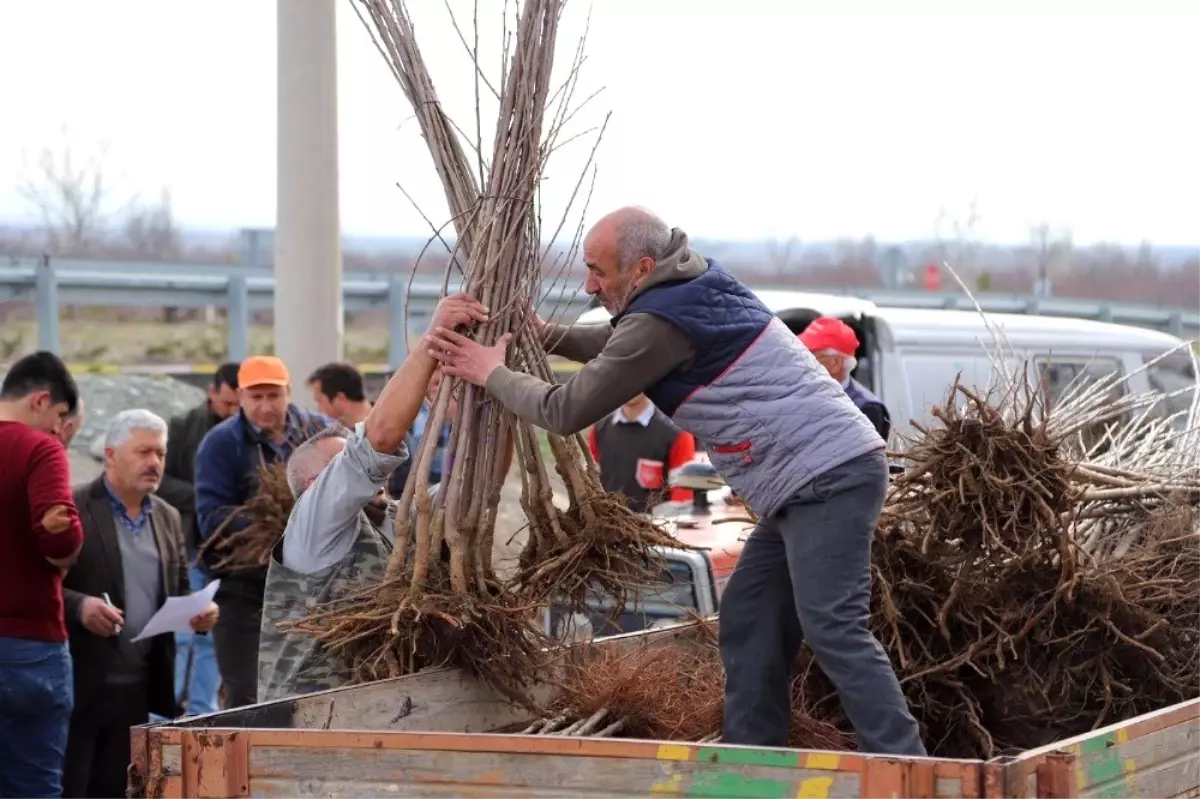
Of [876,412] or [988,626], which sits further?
[876,412]

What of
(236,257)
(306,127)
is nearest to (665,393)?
(306,127)

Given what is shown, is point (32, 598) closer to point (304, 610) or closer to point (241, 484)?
point (241, 484)

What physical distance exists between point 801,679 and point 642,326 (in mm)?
1107

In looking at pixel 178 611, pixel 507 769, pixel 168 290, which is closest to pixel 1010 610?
pixel 507 769

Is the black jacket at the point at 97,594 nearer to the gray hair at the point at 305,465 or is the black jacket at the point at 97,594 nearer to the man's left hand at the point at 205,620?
the man's left hand at the point at 205,620

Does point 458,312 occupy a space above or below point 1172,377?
above

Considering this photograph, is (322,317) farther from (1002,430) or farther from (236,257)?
(236,257)

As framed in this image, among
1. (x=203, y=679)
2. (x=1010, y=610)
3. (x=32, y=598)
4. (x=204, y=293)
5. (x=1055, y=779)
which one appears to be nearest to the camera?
(x=1055, y=779)

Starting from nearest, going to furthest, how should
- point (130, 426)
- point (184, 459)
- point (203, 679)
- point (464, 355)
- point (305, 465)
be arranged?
point (464, 355), point (305, 465), point (130, 426), point (203, 679), point (184, 459)

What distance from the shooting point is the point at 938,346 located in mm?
8461

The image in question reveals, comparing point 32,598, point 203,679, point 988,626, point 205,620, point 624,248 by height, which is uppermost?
point 624,248

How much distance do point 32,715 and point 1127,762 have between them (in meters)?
3.56

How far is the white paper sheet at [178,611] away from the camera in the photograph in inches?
210

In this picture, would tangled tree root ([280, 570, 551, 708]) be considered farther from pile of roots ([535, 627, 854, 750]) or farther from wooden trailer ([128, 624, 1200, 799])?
wooden trailer ([128, 624, 1200, 799])
